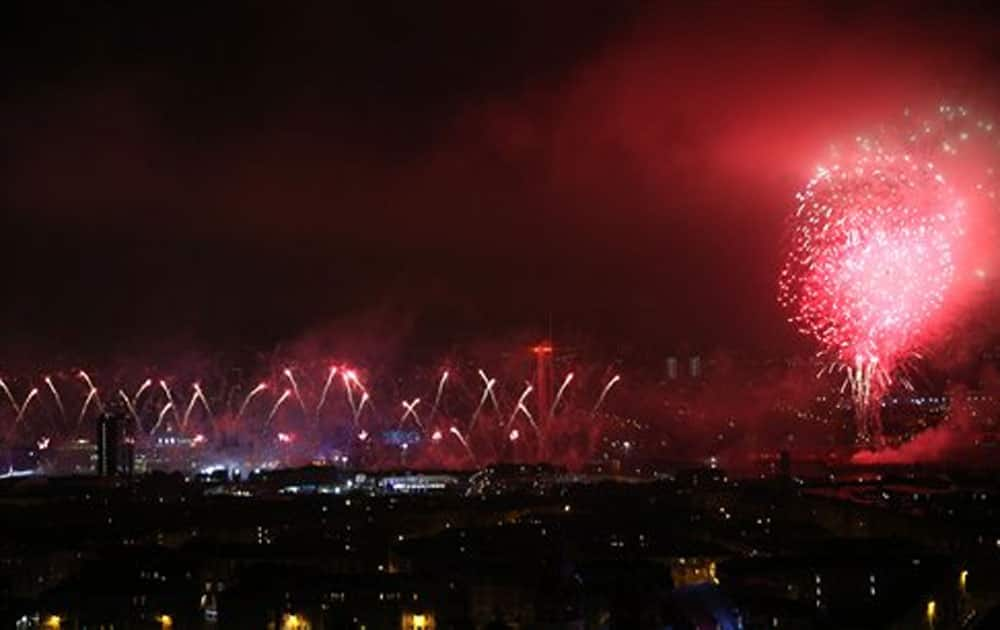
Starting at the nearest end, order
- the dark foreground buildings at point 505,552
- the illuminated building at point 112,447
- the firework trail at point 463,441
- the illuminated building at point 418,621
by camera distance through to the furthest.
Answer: the dark foreground buildings at point 505,552
the illuminated building at point 418,621
the illuminated building at point 112,447
the firework trail at point 463,441

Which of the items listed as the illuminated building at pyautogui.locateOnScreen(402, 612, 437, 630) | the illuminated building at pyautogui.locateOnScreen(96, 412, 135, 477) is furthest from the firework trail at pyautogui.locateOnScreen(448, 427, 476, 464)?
the illuminated building at pyautogui.locateOnScreen(402, 612, 437, 630)

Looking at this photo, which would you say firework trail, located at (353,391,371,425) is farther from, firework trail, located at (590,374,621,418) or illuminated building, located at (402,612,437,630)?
illuminated building, located at (402,612,437,630)

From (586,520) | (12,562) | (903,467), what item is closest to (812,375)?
(903,467)

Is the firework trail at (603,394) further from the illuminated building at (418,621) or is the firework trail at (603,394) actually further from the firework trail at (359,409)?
the illuminated building at (418,621)

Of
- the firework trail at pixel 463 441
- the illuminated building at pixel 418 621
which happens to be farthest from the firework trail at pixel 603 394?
the illuminated building at pixel 418 621

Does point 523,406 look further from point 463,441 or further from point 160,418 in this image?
point 160,418

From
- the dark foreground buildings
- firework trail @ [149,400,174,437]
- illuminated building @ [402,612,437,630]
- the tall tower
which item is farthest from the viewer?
firework trail @ [149,400,174,437]

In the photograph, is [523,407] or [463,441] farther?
[463,441]

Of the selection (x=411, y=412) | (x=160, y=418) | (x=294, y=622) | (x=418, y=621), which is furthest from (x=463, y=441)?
(x=294, y=622)

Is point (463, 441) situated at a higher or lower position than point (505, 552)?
higher
